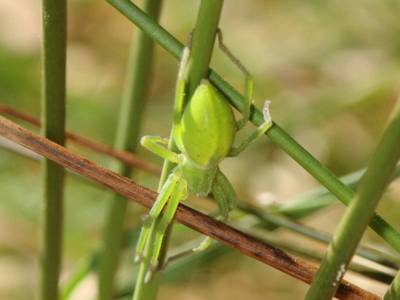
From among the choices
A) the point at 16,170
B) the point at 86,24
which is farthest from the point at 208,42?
the point at 86,24

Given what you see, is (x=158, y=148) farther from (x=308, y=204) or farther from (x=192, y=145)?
(x=308, y=204)

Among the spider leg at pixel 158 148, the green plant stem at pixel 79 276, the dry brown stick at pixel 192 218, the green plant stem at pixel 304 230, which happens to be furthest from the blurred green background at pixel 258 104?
the dry brown stick at pixel 192 218

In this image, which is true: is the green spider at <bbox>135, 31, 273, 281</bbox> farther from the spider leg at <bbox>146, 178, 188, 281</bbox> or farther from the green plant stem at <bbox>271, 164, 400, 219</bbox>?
the green plant stem at <bbox>271, 164, 400, 219</bbox>

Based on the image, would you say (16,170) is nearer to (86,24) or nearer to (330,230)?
(86,24)

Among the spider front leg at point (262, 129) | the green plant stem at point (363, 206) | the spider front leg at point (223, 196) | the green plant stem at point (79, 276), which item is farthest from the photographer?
the green plant stem at point (79, 276)

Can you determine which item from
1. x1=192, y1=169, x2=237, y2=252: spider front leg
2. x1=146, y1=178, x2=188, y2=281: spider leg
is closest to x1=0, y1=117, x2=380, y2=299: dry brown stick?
x1=146, y1=178, x2=188, y2=281: spider leg

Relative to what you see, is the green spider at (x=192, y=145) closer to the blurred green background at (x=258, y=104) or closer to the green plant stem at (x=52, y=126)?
the green plant stem at (x=52, y=126)

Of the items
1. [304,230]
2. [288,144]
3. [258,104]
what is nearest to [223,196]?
[304,230]
